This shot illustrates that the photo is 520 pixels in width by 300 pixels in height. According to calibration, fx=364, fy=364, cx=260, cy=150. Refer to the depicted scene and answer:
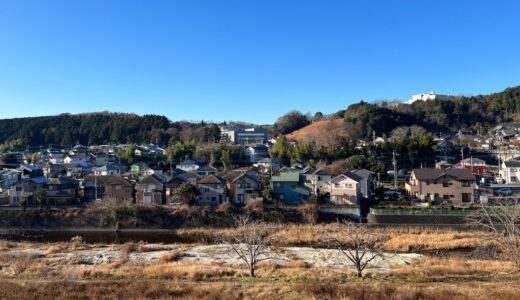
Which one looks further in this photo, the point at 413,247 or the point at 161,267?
the point at 413,247

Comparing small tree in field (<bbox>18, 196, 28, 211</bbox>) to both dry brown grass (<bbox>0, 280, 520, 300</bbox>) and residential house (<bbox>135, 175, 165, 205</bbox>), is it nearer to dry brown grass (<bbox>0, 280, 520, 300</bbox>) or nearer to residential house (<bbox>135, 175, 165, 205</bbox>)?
residential house (<bbox>135, 175, 165, 205</bbox>)

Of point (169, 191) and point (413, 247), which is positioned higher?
point (169, 191)

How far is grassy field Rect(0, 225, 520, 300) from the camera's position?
10258mm

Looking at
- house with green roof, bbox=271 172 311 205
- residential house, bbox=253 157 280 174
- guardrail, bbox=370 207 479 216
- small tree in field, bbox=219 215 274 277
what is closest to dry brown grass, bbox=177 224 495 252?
small tree in field, bbox=219 215 274 277

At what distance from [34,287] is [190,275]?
485 centimetres

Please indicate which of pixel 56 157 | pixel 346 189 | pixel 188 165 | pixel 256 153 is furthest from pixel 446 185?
pixel 56 157

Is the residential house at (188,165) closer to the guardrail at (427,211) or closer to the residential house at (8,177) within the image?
the residential house at (8,177)

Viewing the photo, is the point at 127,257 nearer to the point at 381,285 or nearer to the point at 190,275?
the point at 190,275

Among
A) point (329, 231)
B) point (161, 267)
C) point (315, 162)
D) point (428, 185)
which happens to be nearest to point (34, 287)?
point (161, 267)

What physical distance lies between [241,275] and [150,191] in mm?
19792

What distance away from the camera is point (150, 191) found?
31.1m

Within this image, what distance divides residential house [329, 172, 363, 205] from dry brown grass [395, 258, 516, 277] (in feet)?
43.6

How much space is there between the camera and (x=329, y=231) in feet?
77.2

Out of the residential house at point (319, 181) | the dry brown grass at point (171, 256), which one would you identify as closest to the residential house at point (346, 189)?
the residential house at point (319, 181)
